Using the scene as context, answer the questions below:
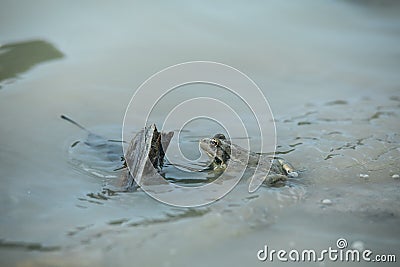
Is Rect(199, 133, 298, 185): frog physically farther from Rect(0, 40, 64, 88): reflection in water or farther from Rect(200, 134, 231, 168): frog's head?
Rect(0, 40, 64, 88): reflection in water

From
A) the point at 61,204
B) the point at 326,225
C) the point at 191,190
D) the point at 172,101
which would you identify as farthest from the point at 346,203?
the point at 172,101

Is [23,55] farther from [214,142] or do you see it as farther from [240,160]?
[240,160]

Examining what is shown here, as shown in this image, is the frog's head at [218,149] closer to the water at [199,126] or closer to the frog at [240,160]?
the frog at [240,160]

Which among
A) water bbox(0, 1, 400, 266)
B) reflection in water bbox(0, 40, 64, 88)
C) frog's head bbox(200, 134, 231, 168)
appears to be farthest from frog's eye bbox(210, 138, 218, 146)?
reflection in water bbox(0, 40, 64, 88)

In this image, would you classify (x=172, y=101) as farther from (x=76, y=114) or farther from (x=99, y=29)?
(x=99, y=29)

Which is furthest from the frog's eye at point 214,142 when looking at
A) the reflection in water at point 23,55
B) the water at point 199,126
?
the reflection in water at point 23,55

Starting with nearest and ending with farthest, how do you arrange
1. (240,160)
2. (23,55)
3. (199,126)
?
1. (240,160)
2. (199,126)
3. (23,55)

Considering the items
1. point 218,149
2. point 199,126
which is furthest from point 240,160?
point 199,126
